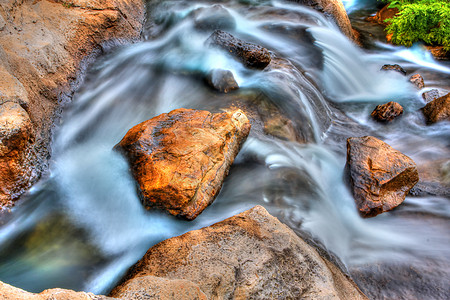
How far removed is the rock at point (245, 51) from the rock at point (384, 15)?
5931 millimetres

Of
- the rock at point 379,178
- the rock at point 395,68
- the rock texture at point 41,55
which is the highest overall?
the rock texture at point 41,55

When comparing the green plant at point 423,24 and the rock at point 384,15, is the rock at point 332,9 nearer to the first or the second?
the green plant at point 423,24

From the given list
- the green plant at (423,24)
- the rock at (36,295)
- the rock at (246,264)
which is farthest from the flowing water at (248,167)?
the green plant at (423,24)

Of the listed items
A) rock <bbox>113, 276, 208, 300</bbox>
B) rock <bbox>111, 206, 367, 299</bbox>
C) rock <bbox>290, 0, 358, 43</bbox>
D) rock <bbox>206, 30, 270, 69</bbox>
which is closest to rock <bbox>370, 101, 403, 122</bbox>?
rock <bbox>206, 30, 270, 69</bbox>

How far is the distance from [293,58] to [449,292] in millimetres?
4818

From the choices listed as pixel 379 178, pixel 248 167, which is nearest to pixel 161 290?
pixel 248 167

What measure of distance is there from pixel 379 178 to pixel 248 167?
1552mm

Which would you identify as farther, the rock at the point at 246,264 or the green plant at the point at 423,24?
the green plant at the point at 423,24

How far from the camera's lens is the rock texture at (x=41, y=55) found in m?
3.19

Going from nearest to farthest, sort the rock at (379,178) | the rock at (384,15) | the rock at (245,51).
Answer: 1. the rock at (379,178)
2. the rock at (245,51)
3. the rock at (384,15)

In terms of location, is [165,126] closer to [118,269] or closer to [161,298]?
[118,269]

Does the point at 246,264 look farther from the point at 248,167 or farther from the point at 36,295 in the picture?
the point at 248,167

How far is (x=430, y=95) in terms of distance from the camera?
20.2 feet

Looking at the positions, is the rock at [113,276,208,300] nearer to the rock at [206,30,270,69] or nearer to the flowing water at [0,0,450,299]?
the flowing water at [0,0,450,299]
